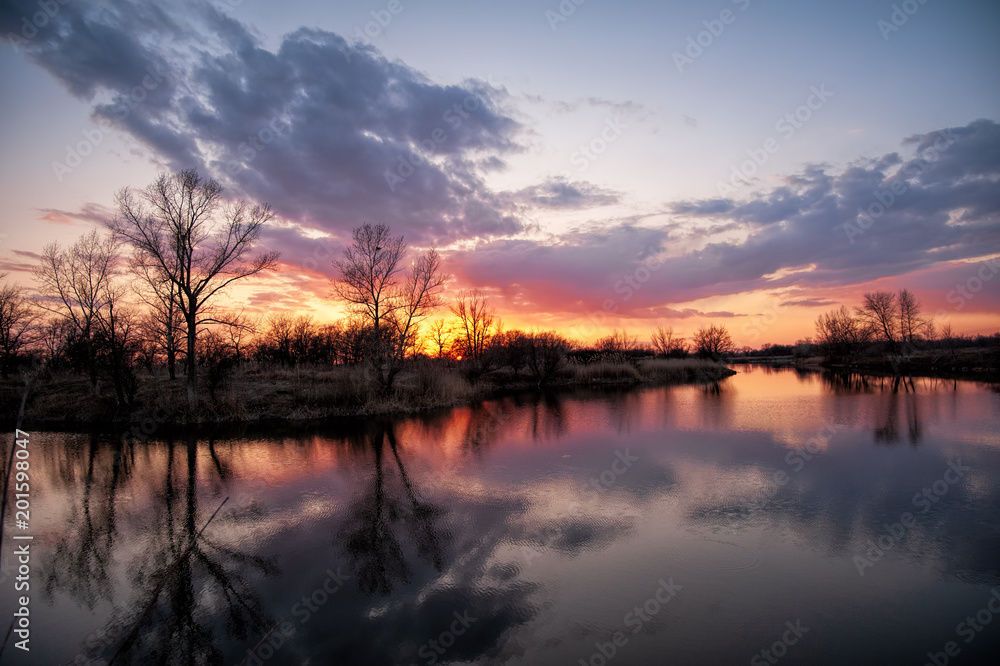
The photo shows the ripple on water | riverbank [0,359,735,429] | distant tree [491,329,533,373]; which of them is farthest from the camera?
distant tree [491,329,533,373]

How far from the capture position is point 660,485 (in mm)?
9508

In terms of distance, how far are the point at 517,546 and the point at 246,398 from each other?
18466 millimetres

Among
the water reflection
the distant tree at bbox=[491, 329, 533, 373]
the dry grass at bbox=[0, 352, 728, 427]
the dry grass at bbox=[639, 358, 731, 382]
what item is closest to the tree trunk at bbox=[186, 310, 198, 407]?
the dry grass at bbox=[0, 352, 728, 427]

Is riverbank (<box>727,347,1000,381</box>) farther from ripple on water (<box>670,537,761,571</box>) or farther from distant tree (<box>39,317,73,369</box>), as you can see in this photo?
distant tree (<box>39,317,73,369</box>)

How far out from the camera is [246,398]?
828 inches

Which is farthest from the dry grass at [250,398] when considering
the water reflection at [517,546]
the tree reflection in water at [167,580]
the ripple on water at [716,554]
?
the ripple on water at [716,554]

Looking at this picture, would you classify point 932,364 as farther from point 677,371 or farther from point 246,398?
point 246,398

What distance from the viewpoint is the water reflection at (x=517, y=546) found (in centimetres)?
477

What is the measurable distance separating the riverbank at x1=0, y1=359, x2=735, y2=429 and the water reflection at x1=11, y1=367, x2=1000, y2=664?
19.3 feet

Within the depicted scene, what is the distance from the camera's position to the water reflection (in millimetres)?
4766

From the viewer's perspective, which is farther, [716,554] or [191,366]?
[191,366]

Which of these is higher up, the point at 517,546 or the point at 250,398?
the point at 250,398

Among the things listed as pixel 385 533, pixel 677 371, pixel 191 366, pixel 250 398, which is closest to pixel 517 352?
pixel 677 371

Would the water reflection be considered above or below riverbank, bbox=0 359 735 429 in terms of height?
below
